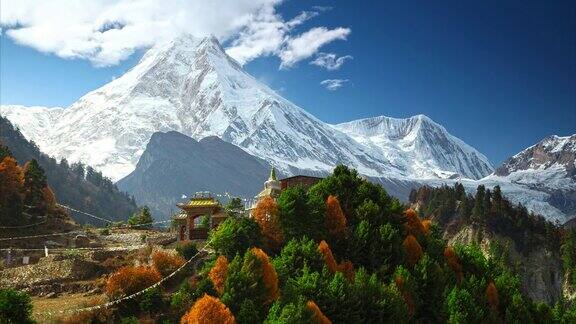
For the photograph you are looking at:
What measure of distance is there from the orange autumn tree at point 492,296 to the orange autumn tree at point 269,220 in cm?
2305

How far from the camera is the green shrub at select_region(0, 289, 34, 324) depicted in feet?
136

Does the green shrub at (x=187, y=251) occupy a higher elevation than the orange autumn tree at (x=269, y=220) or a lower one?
lower

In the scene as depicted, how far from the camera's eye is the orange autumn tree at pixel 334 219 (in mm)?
67062

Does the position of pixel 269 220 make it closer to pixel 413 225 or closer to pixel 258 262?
pixel 258 262

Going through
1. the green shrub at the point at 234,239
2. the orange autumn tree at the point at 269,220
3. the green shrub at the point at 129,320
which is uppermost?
the orange autumn tree at the point at 269,220

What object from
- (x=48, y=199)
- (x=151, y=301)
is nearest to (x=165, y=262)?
(x=151, y=301)

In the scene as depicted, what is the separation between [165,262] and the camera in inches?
2386

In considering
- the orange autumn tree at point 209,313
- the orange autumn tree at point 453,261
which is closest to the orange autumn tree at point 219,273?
the orange autumn tree at point 209,313

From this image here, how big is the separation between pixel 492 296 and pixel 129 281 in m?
38.3

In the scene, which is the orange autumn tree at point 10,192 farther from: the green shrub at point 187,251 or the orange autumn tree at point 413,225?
the orange autumn tree at point 413,225

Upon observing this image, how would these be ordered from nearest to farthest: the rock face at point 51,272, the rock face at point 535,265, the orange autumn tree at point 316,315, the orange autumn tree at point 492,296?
the orange autumn tree at point 316,315, the rock face at point 51,272, the orange autumn tree at point 492,296, the rock face at point 535,265

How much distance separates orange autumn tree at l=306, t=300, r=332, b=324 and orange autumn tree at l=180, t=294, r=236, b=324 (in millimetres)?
6220

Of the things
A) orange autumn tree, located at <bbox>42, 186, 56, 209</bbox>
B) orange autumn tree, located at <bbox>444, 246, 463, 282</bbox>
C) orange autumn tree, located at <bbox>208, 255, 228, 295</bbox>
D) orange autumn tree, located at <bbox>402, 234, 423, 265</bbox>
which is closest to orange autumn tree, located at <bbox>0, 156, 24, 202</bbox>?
orange autumn tree, located at <bbox>42, 186, 56, 209</bbox>

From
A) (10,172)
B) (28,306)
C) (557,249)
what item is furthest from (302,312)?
(557,249)
